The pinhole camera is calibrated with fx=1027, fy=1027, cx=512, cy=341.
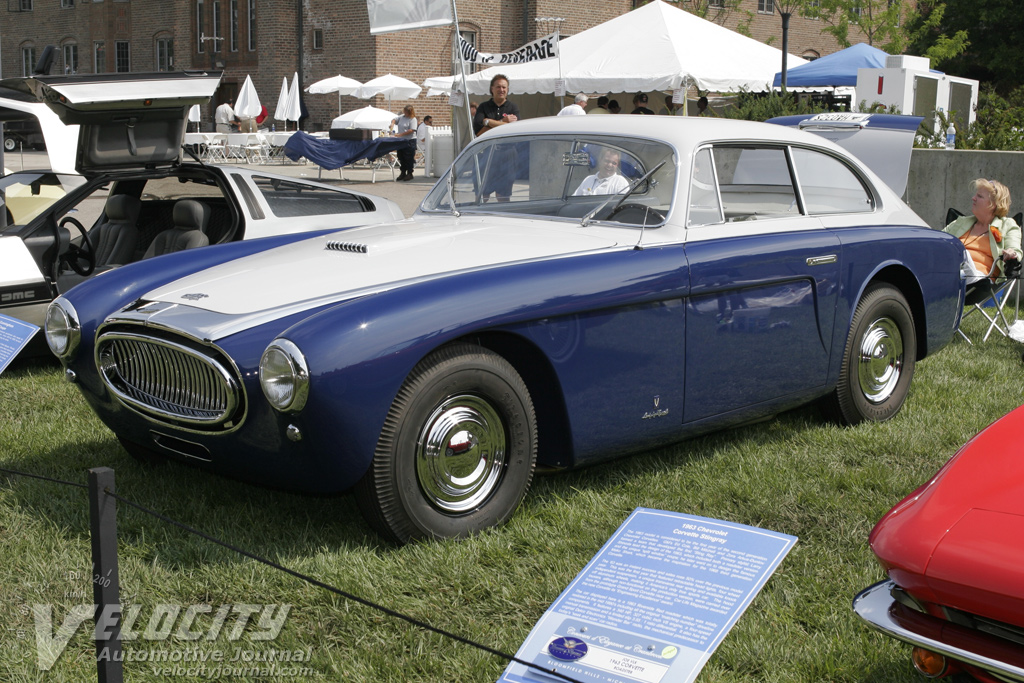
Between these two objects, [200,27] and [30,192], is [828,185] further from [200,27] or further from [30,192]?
[200,27]

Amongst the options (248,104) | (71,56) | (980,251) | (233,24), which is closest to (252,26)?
(233,24)

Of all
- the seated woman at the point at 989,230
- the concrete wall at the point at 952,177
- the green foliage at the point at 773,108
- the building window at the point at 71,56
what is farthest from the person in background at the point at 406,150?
the building window at the point at 71,56

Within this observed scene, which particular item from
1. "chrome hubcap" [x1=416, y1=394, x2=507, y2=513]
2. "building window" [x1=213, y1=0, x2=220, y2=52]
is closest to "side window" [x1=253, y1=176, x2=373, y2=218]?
"chrome hubcap" [x1=416, y1=394, x2=507, y2=513]

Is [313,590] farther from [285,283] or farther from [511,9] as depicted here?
[511,9]

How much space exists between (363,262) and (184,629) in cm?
153

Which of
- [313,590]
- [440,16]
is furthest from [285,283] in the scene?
[440,16]

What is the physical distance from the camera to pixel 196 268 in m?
4.61

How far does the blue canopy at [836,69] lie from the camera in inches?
755

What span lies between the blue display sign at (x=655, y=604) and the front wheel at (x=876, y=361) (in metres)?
2.82

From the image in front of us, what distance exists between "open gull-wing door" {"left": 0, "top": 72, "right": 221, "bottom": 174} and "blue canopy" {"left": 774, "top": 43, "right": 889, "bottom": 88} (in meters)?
14.5

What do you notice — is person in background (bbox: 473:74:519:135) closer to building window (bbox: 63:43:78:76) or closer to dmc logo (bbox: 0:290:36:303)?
dmc logo (bbox: 0:290:36:303)

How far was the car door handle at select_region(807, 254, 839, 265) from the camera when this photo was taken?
468 centimetres

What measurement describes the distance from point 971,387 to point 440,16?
6877mm

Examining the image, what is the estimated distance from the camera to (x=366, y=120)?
95.3ft
